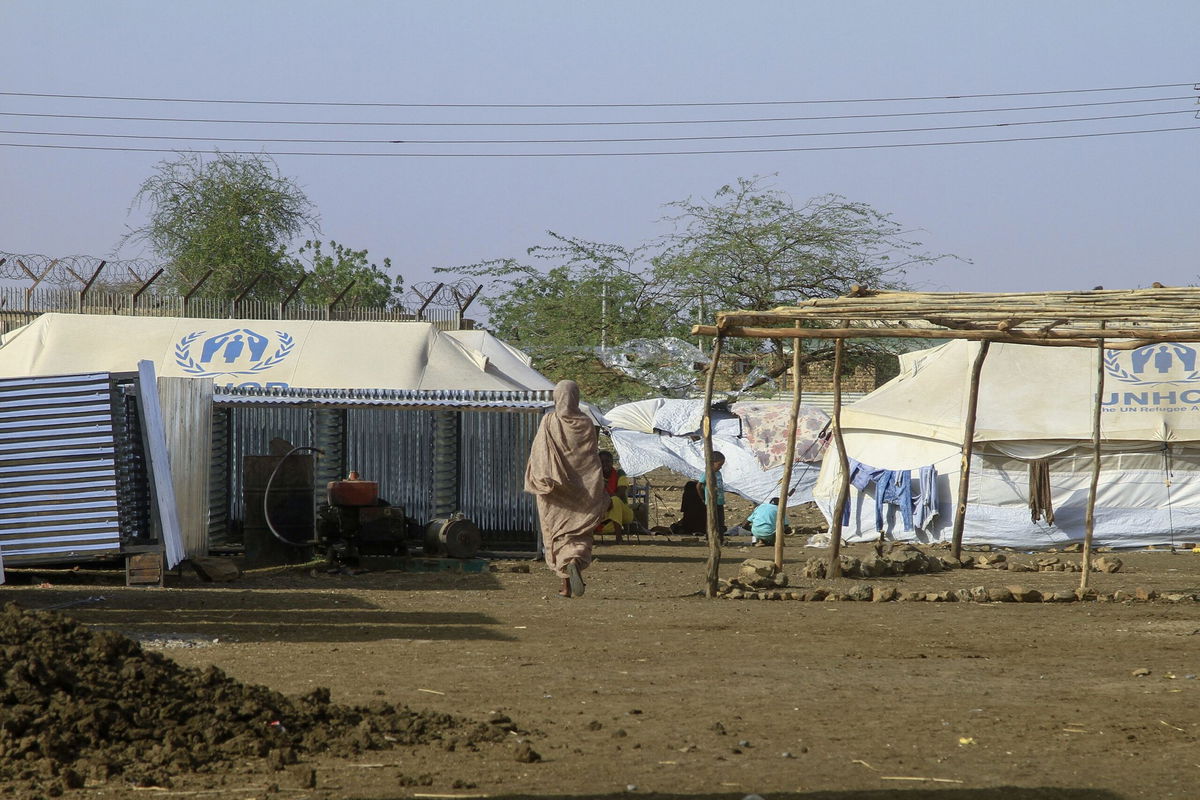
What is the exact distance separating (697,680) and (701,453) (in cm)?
1469

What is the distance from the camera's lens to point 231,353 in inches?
711

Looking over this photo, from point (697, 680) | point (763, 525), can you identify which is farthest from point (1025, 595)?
point (763, 525)

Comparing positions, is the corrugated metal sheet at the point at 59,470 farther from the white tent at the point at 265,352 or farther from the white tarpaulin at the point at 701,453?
the white tarpaulin at the point at 701,453

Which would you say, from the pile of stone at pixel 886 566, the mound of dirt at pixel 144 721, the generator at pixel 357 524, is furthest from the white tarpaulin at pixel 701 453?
the mound of dirt at pixel 144 721

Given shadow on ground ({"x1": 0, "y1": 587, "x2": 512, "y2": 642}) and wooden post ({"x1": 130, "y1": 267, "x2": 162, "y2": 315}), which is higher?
wooden post ({"x1": 130, "y1": 267, "x2": 162, "y2": 315})

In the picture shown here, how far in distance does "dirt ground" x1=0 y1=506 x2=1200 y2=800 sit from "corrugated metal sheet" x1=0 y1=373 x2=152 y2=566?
15.4 inches

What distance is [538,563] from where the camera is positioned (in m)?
13.7

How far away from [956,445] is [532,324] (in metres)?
13.1

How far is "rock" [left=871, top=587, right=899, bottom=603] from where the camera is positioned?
10.4 metres

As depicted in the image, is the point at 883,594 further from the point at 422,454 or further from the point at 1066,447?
the point at 1066,447

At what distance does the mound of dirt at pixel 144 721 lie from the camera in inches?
175

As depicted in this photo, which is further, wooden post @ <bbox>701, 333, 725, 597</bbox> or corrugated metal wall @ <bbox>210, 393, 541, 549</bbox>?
corrugated metal wall @ <bbox>210, 393, 541, 549</bbox>

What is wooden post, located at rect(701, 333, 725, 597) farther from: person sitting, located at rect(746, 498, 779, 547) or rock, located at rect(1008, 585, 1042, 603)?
person sitting, located at rect(746, 498, 779, 547)

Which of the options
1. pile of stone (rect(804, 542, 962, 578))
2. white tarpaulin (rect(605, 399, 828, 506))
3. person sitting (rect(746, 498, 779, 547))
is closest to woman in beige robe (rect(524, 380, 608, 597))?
pile of stone (rect(804, 542, 962, 578))
